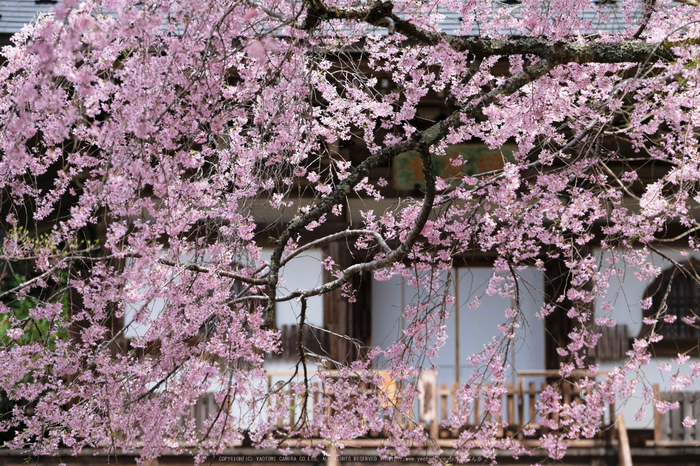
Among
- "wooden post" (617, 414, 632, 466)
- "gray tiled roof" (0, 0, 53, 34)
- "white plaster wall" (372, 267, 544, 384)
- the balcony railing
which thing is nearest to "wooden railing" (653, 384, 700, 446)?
"wooden post" (617, 414, 632, 466)

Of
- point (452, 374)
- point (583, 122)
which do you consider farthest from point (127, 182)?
point (452, 374)

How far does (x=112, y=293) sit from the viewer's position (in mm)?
3645

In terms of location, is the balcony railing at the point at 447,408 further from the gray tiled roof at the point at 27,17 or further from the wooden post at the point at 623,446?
the gray tiled roof at the point at 27,17

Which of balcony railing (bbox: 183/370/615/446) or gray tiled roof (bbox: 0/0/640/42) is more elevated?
gray tiled roof (bbox: 0/0/640/42)

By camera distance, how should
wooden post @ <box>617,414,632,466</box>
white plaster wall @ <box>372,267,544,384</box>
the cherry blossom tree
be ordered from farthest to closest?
1. white plaster wall @ <box>372,267,544,384</box>
2. wooden post @ <box>617,414,632,466</box>
3. the cherry blossom tree

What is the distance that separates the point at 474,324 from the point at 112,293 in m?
6.30

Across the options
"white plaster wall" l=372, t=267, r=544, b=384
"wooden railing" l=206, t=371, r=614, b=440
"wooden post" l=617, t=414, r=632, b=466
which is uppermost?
"white plaster wall" l=372, t=267, r=544, b=384

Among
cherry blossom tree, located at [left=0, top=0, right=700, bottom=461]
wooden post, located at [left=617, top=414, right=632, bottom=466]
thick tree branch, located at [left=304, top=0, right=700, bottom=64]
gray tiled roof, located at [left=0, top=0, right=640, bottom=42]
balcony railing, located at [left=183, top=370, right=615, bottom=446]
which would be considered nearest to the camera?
cherry blossom tree, located at [left=0, top=0, right=700, bottom=461]

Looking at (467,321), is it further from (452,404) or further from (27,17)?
(27,17)

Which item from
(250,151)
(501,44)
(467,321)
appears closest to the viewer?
(501,44)

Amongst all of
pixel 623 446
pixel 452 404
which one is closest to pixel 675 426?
pixel 623 446

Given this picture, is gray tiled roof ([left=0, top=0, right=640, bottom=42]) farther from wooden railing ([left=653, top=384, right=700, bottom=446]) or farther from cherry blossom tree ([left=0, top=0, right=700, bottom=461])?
wooden railing ([left=653, top=384, right=700, bottom=446])

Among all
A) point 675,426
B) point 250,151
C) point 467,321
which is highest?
point 250,151

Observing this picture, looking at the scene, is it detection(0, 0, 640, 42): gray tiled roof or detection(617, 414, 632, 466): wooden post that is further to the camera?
detection(617, 414, 632, 466): wooden post
